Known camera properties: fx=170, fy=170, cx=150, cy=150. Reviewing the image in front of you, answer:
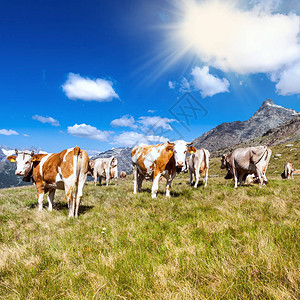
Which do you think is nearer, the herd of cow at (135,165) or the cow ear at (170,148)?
the herd of cow at (135,165)

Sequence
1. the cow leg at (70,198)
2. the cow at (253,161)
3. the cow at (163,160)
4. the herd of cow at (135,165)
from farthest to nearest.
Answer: the cow at (253,161) < the cow at (163,160) < the herd of cow at (135,165) < the cow leg at (70,198)

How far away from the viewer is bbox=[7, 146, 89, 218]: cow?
6398mm

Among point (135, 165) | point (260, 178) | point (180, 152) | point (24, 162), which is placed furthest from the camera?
point (135, 165)

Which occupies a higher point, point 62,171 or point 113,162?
point 113,162

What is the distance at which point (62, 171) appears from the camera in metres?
6.60

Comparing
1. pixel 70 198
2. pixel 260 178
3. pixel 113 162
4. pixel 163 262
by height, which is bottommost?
pixel 163 262

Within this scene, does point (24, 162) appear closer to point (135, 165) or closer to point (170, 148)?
point (135, 165)

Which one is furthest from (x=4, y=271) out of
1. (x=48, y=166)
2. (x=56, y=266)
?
(x=48, y=166)

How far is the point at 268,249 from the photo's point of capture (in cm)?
261

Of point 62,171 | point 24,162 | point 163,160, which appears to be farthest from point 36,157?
point 163,160

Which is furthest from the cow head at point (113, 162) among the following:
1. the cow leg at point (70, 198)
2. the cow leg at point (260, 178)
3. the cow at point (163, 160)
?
the cow leg at point (260, 178)

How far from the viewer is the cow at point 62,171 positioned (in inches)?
252

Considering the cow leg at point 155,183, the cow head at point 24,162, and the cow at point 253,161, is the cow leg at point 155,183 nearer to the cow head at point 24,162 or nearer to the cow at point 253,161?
the cow at point 253,161

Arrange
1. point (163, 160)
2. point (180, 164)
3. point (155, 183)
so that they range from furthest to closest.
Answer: point (163, 160) → point (155, 183) → point (180, 164)
